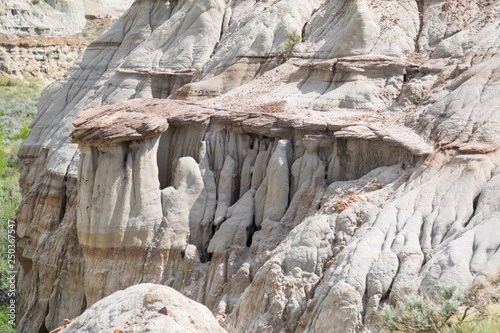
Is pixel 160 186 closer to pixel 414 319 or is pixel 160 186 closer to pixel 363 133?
pixel 363 133

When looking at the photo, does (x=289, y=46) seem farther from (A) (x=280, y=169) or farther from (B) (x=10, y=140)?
(B) (x=10, y=140)

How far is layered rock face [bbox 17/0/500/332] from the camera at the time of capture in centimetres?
1210

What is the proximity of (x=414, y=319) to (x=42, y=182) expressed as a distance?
59.5 feet

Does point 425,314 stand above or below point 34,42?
below

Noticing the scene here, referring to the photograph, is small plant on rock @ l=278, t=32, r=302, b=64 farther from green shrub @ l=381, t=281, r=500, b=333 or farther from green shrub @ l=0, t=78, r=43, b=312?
green shrub @ l=0, t=78, r=43, b=312

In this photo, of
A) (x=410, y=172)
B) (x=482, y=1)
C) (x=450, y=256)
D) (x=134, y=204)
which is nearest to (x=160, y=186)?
(x=134, y=204)

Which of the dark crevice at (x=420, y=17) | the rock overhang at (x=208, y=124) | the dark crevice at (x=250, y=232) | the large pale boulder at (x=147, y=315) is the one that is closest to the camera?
the large pale boulder at (x=147, y=315)

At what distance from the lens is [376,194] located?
13906 mm

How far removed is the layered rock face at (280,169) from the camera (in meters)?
12.1

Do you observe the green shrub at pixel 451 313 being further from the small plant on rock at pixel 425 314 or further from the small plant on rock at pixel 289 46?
the small plant on rock at pixel 289 46

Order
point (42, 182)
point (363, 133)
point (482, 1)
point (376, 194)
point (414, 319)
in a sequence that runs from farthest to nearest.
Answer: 1. point (42, 182)
2. point (482, 1)
3. point (363, 133)
4. point (376, 194)
5. point (414, 319)

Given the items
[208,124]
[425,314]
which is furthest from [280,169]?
[425,314]

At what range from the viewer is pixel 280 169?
639 inches

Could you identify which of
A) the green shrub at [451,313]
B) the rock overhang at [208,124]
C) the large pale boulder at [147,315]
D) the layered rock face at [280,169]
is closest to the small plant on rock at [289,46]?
the layered rock face at [280,169]
